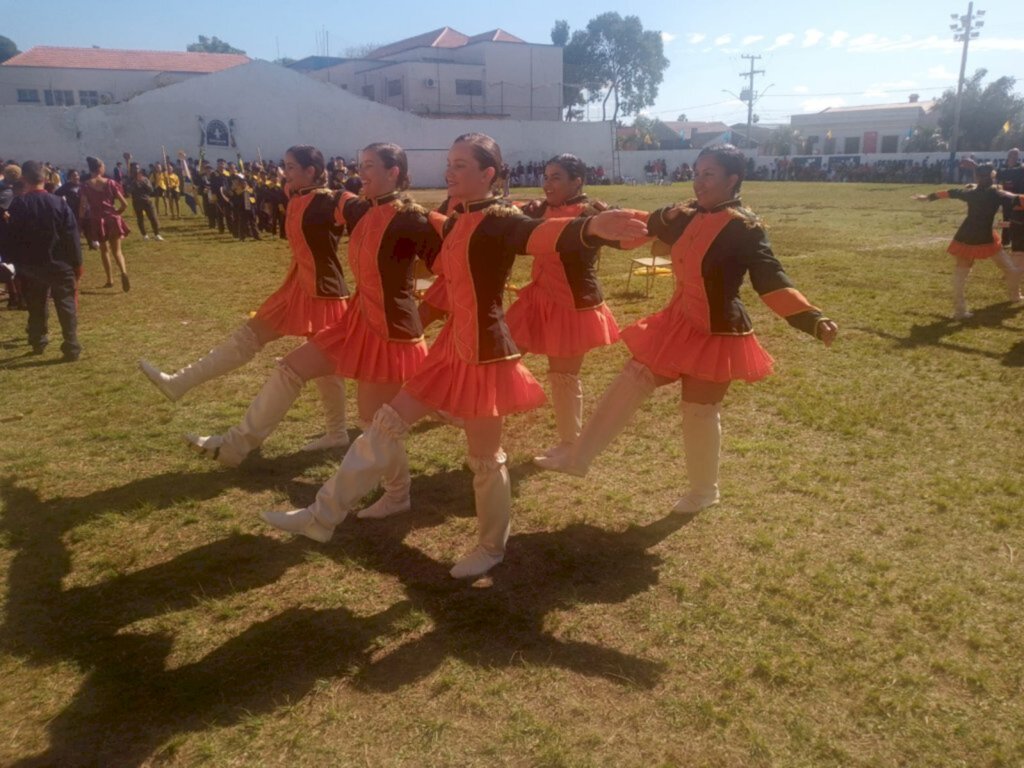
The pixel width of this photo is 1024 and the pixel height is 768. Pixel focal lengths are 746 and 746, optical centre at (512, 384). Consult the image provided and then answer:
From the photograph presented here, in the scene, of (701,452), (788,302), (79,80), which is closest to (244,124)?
(79,80)

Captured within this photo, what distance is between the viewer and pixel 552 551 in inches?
178

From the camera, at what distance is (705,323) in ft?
14.4

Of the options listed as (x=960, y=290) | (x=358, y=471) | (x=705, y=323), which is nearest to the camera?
(x=358, y=471)

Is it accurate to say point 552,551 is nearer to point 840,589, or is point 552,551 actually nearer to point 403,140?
point 840,589

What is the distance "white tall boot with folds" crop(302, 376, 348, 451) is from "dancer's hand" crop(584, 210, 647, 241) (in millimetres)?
3159

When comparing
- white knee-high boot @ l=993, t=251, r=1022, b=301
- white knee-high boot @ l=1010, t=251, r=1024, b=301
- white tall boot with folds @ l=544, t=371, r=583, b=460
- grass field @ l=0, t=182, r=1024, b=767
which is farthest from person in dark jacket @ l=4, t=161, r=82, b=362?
white knee-high boot @ l=1010, t=251, r=1024, b=301

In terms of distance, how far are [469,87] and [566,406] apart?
5608cm

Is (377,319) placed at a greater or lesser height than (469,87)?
lesser

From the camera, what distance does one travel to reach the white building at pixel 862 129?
234 feet

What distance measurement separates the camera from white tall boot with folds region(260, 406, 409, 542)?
3.75 m

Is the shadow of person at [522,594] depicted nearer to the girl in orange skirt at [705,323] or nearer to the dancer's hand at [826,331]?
the girl in orange skirt at [705,323]

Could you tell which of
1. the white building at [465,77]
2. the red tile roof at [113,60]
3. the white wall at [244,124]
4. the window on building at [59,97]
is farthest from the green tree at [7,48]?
the white wall at [244,124]

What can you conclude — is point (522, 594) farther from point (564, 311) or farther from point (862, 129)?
point (862, 129)

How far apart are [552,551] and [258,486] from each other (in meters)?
2.26
